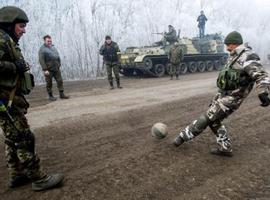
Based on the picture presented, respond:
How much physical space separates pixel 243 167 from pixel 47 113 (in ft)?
16.8

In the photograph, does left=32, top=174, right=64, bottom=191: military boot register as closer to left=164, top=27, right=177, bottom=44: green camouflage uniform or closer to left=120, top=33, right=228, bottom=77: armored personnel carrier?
left=120, top=33, right=228, bottom=77: armored personnel carrier

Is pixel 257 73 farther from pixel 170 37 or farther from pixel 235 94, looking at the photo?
pixel 170 37

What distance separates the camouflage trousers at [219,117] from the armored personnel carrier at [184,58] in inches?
433

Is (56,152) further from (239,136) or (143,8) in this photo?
(143,8)

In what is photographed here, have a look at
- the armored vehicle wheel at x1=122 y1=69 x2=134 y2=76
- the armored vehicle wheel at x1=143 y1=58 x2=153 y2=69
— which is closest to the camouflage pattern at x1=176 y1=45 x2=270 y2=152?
the armored vehicle wheel at x1=143 y1=58 x2=153 y2=69

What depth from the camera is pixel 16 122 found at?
12.1 ft

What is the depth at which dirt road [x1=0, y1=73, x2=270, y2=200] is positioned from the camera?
3854 millimetres

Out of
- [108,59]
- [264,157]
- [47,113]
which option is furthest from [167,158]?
[108,59]

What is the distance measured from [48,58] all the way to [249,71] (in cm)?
667

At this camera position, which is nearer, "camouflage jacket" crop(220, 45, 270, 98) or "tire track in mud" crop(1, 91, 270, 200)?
"tire track in mud" crop(1, 91, 270, 200)

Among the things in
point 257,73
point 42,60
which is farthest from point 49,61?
point 257,73

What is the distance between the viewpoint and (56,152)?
5219 millimetres

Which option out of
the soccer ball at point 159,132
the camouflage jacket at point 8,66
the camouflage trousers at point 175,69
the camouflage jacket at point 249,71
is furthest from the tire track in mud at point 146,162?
the camouflage trousers at point 175,69

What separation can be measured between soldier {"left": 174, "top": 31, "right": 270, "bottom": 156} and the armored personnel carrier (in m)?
11.1
